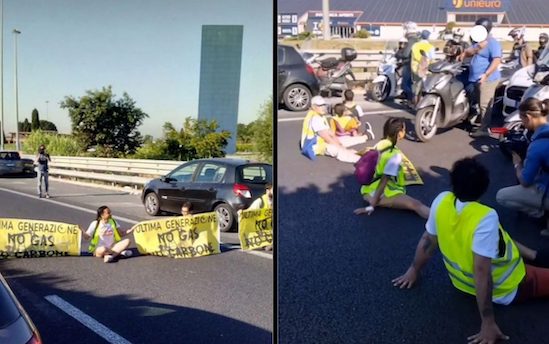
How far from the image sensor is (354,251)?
1.95 meters

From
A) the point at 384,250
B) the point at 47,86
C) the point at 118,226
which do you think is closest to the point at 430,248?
the point at 384,250

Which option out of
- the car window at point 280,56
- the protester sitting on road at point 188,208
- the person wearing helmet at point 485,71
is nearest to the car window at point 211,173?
the protester sitting on road at point 188,208

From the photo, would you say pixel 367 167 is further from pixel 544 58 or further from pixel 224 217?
pixel 544 58

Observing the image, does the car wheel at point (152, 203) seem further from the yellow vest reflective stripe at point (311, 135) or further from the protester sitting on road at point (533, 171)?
the protester sitting on road at point (533, 171)

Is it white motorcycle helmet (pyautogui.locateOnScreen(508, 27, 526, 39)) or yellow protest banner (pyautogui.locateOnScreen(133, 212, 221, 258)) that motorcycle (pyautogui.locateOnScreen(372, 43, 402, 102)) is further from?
yellow protest banner (pyautogui.locateOnScreen(133, 212, 221, 258))

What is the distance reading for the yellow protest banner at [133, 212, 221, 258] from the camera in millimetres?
2113

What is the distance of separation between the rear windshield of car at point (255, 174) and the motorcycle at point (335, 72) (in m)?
0.38

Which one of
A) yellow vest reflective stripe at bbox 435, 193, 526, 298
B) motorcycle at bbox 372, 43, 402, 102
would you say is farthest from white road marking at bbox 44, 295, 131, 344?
motorcycle at bbox 372, 43, 402, 102

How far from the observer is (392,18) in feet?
6.32

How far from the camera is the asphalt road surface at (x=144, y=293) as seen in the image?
205 centimetres

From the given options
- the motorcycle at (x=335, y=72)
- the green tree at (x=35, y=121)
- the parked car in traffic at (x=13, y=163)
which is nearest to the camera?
the motorcycle at (x=335, y=72)

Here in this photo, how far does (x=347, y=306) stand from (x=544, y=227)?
786mm

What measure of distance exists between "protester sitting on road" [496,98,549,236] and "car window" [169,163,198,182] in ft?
3.91

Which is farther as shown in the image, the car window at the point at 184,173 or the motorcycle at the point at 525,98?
the car window at the point at 184,173
